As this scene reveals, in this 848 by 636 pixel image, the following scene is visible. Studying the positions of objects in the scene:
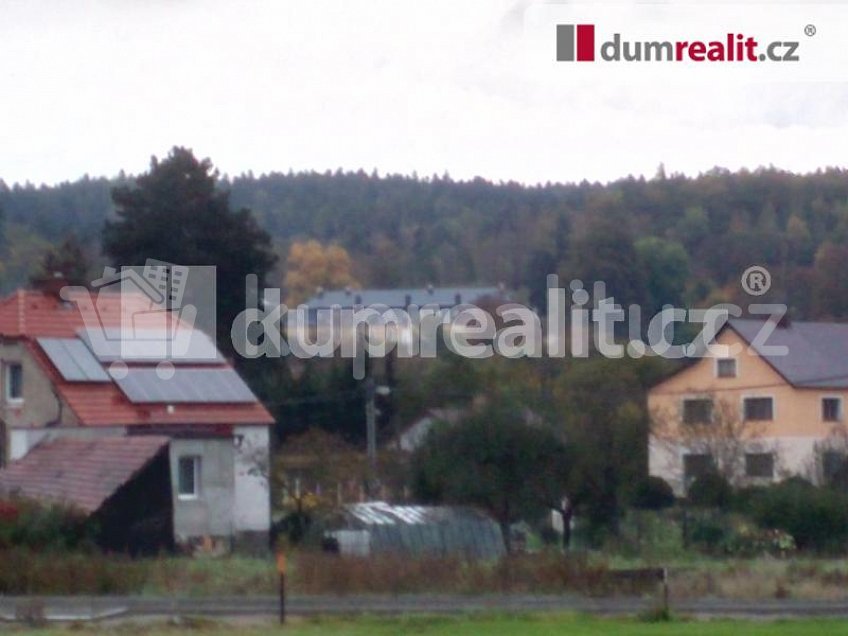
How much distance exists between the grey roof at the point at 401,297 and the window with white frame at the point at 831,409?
21196 millimetres

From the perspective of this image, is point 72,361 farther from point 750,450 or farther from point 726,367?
point 726,367

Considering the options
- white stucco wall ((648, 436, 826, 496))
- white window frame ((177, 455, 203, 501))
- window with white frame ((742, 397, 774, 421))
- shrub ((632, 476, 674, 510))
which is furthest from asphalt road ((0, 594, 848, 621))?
window with white frame ((742, 397, 774, 421))

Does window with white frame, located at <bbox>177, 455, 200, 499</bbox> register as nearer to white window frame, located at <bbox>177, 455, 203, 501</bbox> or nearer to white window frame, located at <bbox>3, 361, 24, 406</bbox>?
white window frame, located at <bbox>177, 455, 203, 501</bbox>

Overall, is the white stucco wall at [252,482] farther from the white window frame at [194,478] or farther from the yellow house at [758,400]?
the yellow house at [758,400]

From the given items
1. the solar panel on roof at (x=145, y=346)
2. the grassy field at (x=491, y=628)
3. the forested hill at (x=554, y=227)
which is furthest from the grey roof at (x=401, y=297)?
the grassy field at (x=491, y=628)

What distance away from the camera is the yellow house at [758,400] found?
41500 mm

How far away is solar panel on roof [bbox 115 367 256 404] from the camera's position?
34.5m

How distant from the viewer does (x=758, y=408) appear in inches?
1916

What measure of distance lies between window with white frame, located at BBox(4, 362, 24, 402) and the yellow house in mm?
17750

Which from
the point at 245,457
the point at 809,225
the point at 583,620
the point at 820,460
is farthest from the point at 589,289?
the point at 583,620

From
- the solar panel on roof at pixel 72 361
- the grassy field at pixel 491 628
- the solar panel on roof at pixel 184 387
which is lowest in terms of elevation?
the grassy field at pixel 491 628

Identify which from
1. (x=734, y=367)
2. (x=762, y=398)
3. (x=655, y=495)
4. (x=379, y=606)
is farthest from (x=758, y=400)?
(x=379, y=606)

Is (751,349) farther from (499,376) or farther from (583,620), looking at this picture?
(583,620)

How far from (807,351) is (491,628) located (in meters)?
36.0
